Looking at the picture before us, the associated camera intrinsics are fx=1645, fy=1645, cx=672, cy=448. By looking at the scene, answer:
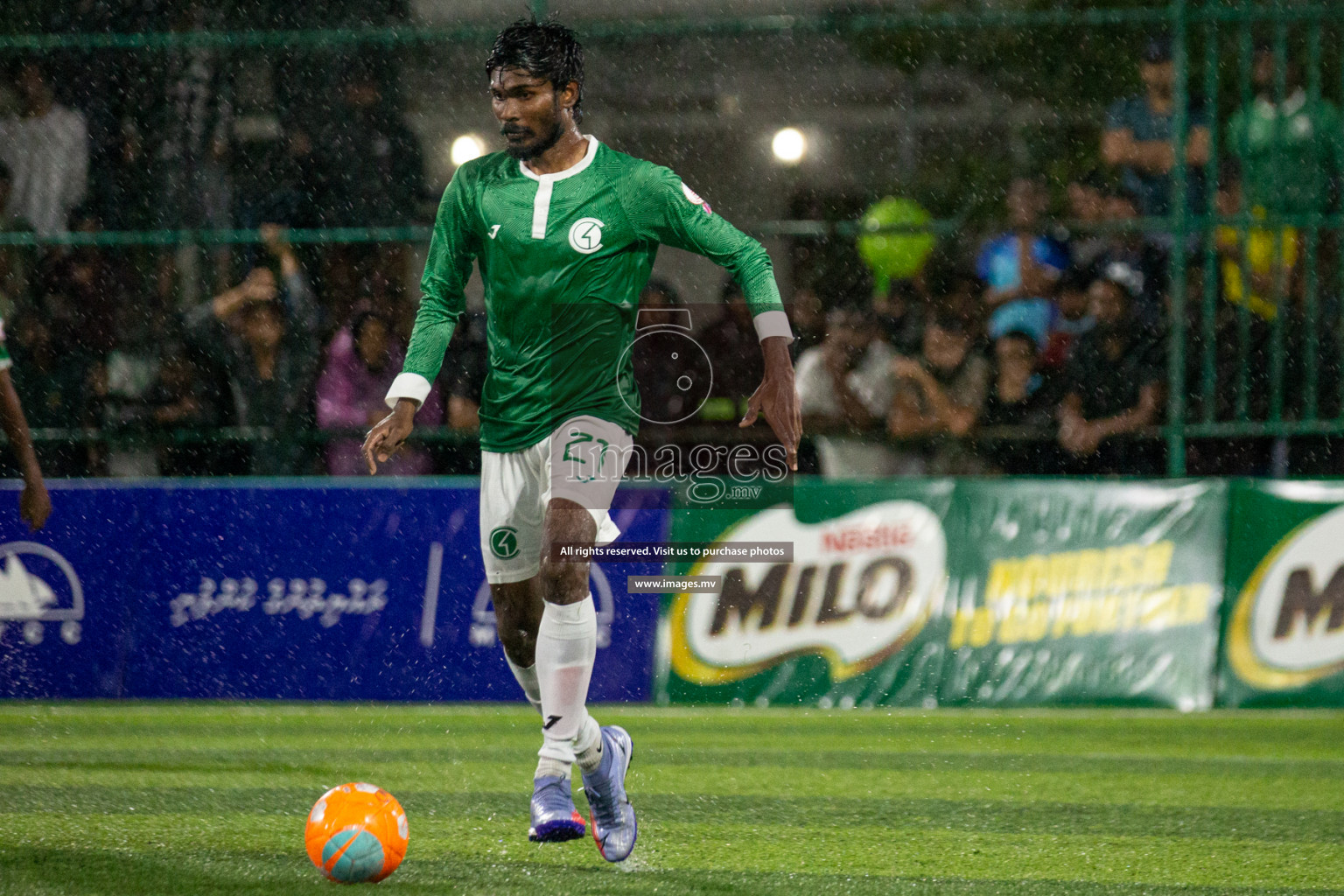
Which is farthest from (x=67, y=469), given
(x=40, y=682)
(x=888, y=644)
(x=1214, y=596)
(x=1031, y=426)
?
(x=1214, y=596)

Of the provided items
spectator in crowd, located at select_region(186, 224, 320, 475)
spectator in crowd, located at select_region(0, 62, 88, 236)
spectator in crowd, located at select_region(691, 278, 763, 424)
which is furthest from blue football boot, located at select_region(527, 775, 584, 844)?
spectator in crowd, located at select_region(0, 62, 88, 236)

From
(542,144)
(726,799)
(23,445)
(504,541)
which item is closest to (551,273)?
(542,144)

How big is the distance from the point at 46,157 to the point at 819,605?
4.70 m

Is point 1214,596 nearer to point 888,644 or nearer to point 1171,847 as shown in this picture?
point 888,644

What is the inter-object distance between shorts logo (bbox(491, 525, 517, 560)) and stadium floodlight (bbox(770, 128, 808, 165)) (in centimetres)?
542

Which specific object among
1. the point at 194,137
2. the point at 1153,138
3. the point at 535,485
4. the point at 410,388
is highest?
the point at 194,137

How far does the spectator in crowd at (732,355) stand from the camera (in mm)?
8219

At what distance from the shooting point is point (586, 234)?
4.61 metres

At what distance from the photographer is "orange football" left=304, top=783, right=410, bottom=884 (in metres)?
3.90

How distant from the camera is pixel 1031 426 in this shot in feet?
27.2

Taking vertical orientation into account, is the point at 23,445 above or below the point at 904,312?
below

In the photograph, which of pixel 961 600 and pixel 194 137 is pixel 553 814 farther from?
pixel 194 137

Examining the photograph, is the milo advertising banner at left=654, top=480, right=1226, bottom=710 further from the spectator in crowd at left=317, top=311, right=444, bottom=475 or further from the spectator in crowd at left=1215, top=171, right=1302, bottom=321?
the spectator in crowd at left=317, top=311, right=444, bottom=475

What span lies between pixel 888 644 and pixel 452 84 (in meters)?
4.01
